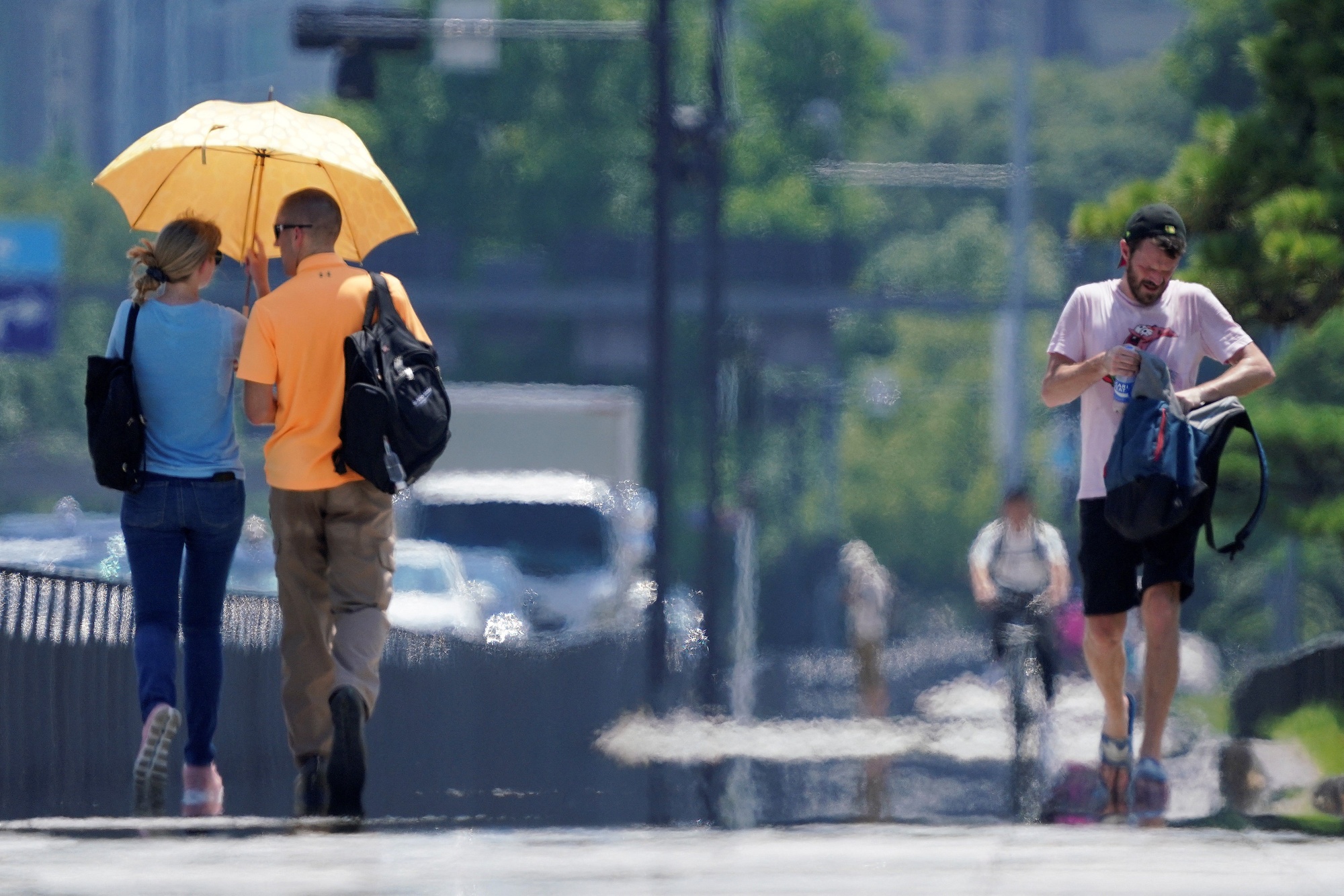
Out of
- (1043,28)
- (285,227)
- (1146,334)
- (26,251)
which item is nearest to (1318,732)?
(1146,334)

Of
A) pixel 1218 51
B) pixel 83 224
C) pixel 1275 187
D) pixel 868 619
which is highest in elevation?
pixel 1218 51

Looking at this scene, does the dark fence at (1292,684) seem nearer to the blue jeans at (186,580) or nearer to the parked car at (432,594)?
the blue jeans at (186,580)

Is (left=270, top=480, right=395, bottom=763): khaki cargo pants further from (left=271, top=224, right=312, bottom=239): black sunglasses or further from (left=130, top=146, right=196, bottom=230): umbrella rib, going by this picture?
(left=130, top=146, right=196, bottom=230): umbrella rib

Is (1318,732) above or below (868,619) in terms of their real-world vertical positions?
above

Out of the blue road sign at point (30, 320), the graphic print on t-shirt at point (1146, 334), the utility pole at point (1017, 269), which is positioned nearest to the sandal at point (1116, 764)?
the graphic print on t-shirt at point (1146, 334)

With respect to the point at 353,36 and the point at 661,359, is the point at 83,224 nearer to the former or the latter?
the point at 661,359

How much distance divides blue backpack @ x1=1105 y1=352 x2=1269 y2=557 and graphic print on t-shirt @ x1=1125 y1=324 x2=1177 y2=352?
0.19 meters

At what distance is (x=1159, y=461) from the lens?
259 inches

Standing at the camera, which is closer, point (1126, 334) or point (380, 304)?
point (380, 304)

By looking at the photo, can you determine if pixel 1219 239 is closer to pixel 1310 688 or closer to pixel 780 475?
pixel 1310 688

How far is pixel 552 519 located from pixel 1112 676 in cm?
1814

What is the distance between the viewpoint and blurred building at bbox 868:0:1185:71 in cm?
12406

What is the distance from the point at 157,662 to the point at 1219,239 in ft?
16.4

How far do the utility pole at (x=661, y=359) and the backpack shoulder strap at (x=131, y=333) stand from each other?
429 inches
